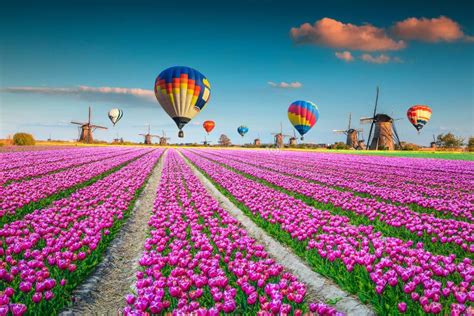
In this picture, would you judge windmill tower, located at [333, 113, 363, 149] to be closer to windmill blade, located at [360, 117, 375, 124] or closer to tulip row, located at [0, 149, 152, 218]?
windmill blade, located at [360, 117, 375, 124]

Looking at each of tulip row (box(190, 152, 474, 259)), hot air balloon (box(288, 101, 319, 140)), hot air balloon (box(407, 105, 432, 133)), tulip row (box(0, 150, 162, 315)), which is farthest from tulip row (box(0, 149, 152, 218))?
hot air balloon (box(407, 105, 432, 133))

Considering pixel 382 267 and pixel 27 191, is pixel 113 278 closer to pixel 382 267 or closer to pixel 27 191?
pixel 382 267

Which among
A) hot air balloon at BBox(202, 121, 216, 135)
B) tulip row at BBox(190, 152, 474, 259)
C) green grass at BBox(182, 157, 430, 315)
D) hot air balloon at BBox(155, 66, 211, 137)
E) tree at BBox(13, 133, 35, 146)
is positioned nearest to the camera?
green grass at BBox(182, 157, 430, 315)

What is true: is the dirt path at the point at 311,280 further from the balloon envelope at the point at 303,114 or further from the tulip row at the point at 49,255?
the balloon envelope at the point at 303,114

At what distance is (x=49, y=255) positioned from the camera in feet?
16.9

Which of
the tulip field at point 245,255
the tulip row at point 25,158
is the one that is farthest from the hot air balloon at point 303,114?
the tulip field at point 245,255

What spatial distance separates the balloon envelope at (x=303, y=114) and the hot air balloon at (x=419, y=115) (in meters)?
35.6

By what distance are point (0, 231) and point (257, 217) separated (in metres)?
6.14

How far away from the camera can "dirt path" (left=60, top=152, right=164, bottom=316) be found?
4.22 metres

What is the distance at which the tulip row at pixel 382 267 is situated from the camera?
374 centimetres

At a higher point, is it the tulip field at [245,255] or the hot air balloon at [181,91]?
the hot air balloon at [181,91]

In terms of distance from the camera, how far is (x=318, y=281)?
4.93m

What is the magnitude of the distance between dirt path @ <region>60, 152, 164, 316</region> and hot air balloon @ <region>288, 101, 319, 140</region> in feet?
195

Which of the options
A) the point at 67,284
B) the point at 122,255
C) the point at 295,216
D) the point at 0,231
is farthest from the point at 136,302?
the point at 295,216
